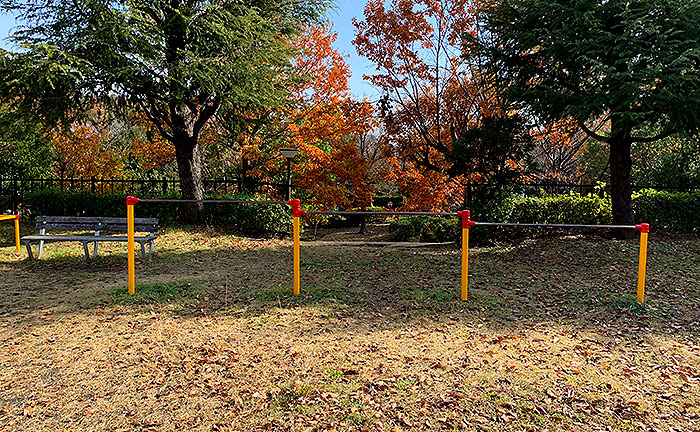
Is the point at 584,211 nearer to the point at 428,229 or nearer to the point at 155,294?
the point at 428,229

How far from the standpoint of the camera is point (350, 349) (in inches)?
158

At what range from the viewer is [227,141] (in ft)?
50.6

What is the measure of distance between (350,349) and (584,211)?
26.9 ft

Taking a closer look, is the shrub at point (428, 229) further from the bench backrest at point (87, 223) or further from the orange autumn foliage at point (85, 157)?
the orange autumn foliage at point (85, 157)

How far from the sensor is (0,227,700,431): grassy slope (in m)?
2.98

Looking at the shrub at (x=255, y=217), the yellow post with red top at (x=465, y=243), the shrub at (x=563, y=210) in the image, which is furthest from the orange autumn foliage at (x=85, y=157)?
the yellow post with red top at (x=465, y=243)

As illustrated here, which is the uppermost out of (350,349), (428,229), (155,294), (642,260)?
(642,260)

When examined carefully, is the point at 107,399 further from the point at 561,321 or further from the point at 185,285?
the point at 561,321

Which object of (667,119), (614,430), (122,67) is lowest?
(614,430)

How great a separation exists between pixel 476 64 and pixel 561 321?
6.76m

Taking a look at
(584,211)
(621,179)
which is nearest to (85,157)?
(584,211)

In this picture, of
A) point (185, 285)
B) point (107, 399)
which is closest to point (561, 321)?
point (107, 399)

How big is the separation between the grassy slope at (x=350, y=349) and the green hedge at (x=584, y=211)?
8.49 ft

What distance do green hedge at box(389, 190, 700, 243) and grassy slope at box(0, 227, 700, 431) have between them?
8.49 ft
